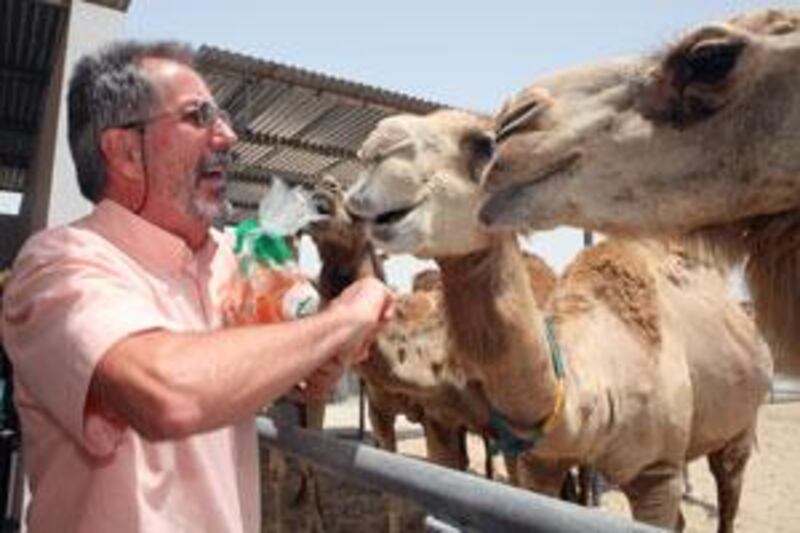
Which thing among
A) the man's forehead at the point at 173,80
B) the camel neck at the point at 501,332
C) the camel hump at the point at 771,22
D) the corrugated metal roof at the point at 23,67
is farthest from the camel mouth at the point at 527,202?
the corrugated metal roof at the point at 23,67

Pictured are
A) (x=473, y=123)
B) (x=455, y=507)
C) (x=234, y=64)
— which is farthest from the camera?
(x=234, y=64)

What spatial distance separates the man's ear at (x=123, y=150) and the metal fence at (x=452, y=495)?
0.67 m

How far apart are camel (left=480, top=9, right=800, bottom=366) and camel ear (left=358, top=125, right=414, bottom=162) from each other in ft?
4.07

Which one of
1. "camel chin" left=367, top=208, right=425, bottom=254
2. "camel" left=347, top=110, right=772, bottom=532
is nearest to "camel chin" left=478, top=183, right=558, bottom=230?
"camel" left=347, top=110, right=772, bottom=532

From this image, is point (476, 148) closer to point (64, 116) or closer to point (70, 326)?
point (64, 116)

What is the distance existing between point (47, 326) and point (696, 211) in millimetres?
1419

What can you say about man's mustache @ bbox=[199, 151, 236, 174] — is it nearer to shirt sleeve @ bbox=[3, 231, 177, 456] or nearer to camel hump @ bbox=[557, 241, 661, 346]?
shirt sleeve @ bbox=[3, 231, 177, 456]

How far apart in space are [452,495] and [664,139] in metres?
1.11

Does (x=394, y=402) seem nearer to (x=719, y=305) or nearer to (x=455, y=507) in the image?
(x=719, y=305)

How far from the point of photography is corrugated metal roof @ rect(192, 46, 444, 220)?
7113 millimetres

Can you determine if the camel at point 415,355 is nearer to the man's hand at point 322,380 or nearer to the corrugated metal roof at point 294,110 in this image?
the corrugated metal roof at point 294,110

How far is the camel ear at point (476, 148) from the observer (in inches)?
151

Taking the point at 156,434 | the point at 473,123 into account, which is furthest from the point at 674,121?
the point at 473,123

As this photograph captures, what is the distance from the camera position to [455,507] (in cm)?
144
